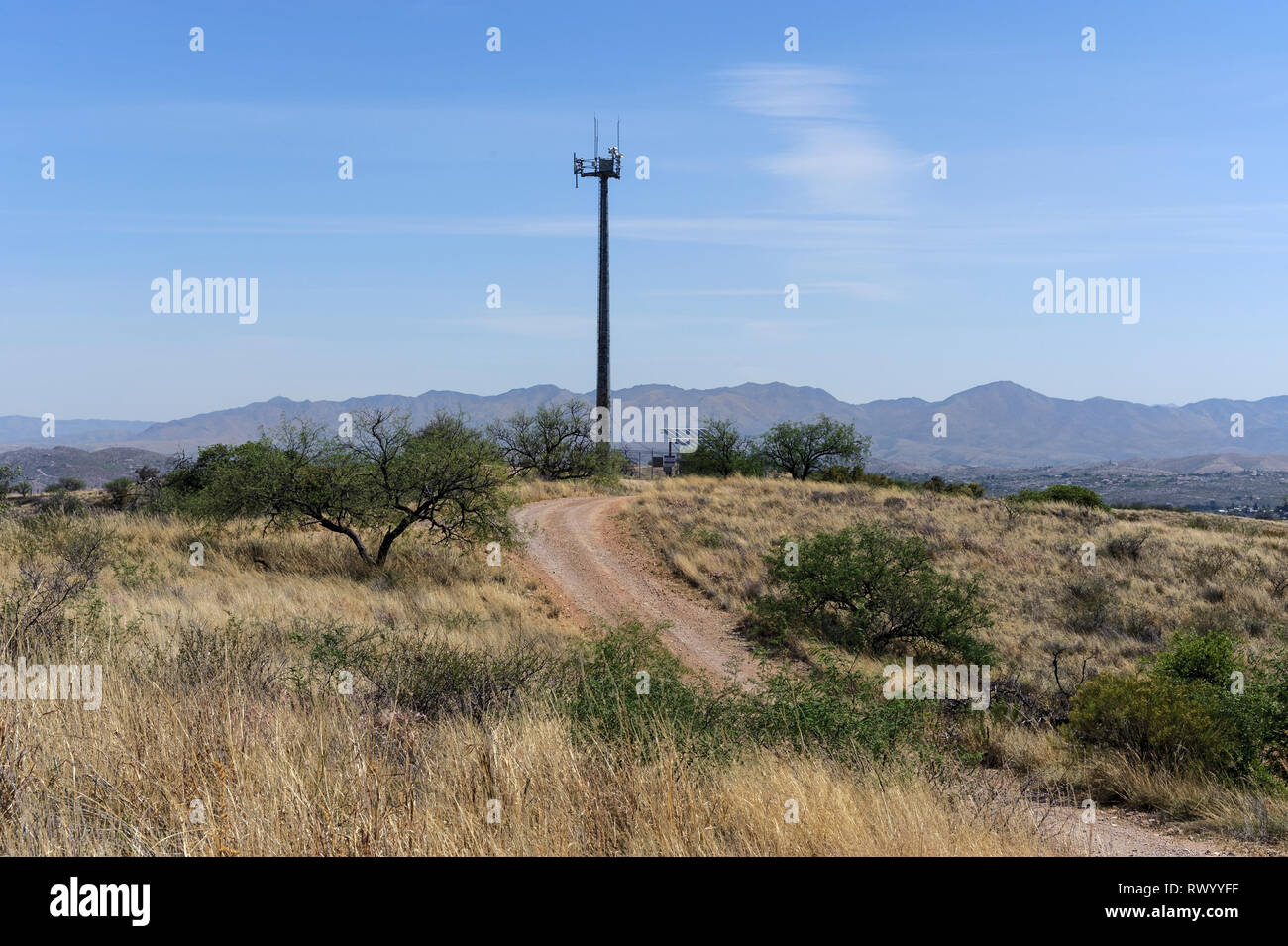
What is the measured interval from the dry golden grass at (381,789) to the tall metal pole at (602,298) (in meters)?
44.4

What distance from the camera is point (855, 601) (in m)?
17.1

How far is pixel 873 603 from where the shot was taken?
16.7 meters

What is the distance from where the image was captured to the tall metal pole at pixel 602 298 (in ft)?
164

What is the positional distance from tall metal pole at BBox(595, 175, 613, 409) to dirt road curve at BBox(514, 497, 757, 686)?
24609 millimetres

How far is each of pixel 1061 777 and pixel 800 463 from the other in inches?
1670

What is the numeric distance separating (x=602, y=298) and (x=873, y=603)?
3691 centimetres

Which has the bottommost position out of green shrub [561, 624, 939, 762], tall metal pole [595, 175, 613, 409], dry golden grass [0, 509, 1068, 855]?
green shrub [561, 624, 939, 762]

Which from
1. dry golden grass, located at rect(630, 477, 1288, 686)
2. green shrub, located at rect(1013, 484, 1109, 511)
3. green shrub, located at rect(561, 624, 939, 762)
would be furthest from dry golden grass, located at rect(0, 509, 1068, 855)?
green shrub, located at rect(1013, 484, 1109, 511)

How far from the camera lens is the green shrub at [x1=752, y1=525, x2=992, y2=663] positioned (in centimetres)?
1600

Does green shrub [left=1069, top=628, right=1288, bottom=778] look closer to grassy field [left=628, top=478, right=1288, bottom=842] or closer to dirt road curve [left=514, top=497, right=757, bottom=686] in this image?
grassy field [left=628, top=478, right=1288, bottom=842]

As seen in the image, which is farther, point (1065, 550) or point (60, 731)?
point (1065, 550)
